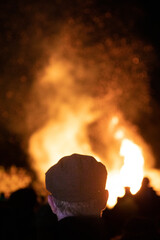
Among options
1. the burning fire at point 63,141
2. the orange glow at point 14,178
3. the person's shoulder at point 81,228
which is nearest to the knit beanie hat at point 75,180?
the person's shoulder at point 81,228

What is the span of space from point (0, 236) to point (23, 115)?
9812 millimetres

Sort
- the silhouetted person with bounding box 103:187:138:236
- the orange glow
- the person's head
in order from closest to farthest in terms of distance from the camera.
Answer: the person's head < the silhouetted person with bounding box 103:187:138:236 < the orange glow

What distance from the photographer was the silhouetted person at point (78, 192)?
5.34ft

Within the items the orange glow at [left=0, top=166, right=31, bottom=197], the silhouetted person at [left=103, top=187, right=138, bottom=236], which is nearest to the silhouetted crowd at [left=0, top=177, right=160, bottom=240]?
the silhouetted person at [left=103, top=187, right=138, bottom=236]

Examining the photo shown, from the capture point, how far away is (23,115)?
12500mm

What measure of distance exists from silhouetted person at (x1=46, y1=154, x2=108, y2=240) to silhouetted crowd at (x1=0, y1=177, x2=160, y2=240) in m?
0.14

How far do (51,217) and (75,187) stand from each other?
1307 millimetres

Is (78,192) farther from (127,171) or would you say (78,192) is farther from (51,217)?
(127,171)

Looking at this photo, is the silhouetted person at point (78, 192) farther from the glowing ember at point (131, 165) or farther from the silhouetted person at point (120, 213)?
the glowing ember at point (131, 165)

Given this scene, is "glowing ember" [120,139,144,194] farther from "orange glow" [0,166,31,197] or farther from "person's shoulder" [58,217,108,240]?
"person's shoulder" [58,217,108,240]

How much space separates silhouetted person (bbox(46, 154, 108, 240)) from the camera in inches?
Result: 64.1

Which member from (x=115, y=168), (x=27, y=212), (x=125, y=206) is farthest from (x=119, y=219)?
(x=115, y=168)

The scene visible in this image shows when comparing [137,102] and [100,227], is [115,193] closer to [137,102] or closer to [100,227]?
[137,102]

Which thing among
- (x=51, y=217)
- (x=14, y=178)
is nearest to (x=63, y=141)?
(x=14, y=178)
